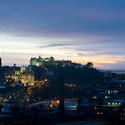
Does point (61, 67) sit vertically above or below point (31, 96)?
above

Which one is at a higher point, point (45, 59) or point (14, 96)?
point (45, 59)

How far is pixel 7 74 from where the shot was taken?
6025 centimetres

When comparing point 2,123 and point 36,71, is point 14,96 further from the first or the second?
point 2,123

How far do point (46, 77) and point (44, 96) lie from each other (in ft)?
52.1

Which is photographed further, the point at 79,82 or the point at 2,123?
the point at 79,82

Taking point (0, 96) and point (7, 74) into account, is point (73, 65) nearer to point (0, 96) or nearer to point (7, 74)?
point (7, 74)

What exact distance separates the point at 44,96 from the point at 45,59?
3632 cm

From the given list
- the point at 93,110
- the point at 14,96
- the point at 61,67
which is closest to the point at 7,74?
the point at 61,67

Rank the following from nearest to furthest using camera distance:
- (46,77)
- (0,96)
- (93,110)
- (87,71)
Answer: (93,110) → (0,96) → (46,77) → (87,71)

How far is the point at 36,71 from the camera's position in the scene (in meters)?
60.1

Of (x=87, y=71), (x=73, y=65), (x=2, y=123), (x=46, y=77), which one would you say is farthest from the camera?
(x=73, y=65)

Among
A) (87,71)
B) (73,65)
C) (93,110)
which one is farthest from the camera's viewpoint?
(73,65)

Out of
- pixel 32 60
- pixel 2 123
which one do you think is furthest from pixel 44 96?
pixel 32 60

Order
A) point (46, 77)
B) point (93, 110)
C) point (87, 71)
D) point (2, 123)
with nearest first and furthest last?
point (2, 123)
point (93, 110)
point (46, 77)
point (87, 71)
